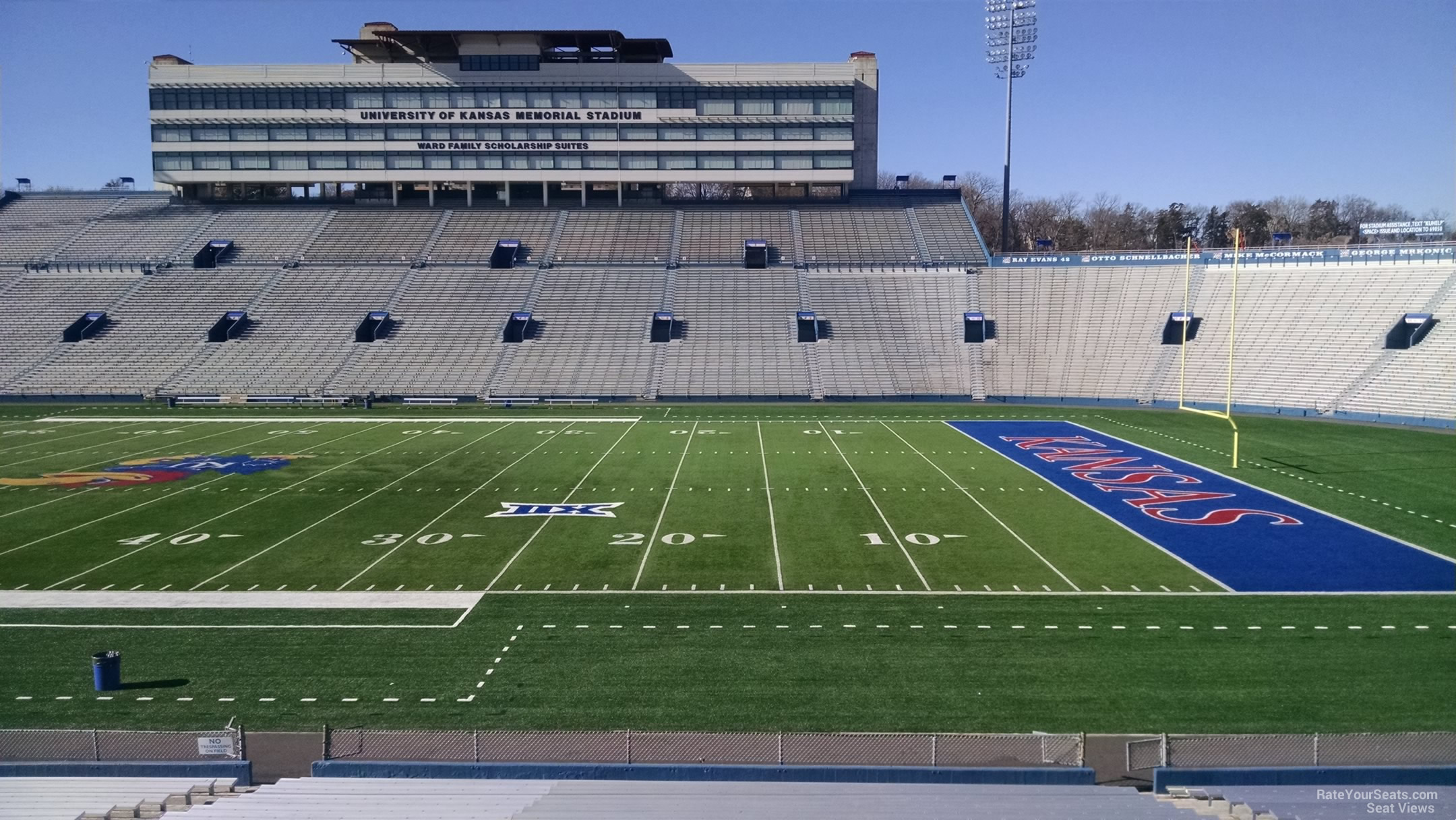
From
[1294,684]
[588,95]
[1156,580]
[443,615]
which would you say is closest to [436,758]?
[443,615]

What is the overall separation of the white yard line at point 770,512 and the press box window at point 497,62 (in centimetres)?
3528

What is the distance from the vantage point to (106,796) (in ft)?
27.9

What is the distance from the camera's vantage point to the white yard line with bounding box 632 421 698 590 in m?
17.7

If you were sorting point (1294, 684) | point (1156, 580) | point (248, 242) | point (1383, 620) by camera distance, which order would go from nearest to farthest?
point (1294, 684)
point (1383, 620)
point (1156, 580)
point (248, 242)

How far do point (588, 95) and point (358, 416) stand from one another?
91.3 feet

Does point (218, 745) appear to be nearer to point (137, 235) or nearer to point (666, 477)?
point (666, 477)

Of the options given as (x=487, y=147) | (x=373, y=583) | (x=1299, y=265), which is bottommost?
(x=373, y=583)

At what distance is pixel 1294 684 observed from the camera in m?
12.3

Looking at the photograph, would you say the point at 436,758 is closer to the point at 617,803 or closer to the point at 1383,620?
the point at 617,803

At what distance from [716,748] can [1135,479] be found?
1979 centimetres

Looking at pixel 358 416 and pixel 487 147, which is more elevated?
pixel 487 147

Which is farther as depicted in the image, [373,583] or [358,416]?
[358,416]

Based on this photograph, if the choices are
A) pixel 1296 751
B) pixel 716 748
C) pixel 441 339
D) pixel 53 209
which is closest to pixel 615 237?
pixel 441 339

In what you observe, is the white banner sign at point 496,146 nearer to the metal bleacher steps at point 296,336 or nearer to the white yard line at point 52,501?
the metal bleacher steps at point 296,336
